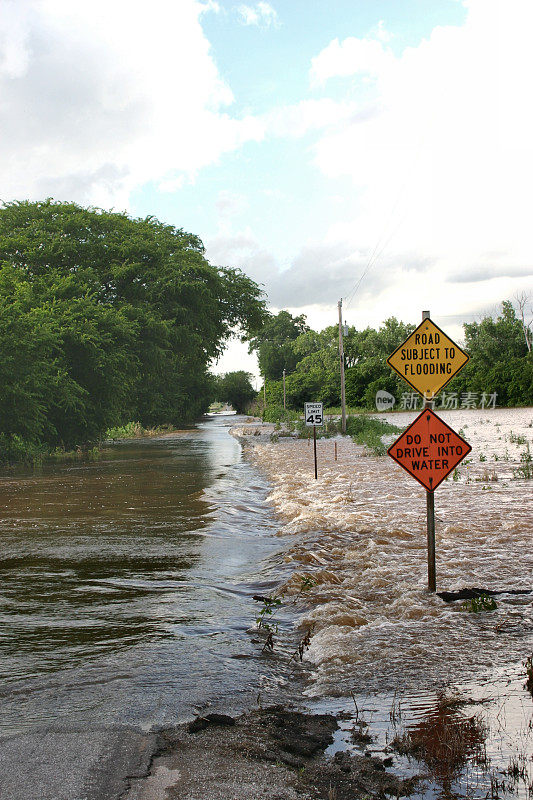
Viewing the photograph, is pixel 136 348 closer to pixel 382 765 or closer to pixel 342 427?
pixel 342 427

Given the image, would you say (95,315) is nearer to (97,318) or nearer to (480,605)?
(97,318)

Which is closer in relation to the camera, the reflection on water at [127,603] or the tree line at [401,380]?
the reflection on water at [127,603]

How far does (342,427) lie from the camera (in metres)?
45.7

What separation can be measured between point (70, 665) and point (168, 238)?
42.8 m

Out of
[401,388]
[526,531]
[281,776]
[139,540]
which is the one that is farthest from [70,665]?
[401,388]

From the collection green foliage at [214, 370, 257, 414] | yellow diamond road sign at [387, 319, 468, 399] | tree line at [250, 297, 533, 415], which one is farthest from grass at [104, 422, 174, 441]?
green foliage at [214, 370, 257, 414]

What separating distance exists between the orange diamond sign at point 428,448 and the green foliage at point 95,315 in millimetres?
21516

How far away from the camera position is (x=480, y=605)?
22.4 ft

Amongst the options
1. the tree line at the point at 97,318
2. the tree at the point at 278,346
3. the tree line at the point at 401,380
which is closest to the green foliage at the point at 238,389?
the tree at the point at 278,346

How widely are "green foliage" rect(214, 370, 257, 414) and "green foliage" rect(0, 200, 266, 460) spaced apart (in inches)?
3349

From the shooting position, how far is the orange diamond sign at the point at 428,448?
7.57 meters

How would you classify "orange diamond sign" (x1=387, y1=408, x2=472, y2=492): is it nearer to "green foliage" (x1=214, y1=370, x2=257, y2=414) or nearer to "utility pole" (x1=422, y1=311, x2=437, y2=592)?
"utility pole" (x1=422, y1=311, x2=437, y2=592)

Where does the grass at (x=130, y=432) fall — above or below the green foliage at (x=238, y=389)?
below

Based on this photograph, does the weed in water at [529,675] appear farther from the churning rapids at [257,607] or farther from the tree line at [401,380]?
Result: the tree line at [401,380]
